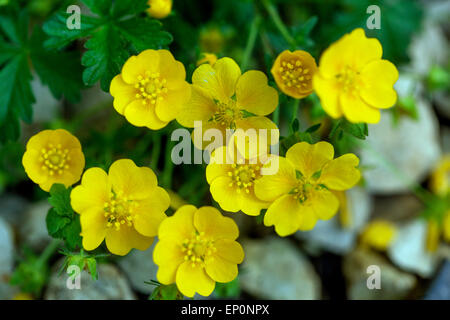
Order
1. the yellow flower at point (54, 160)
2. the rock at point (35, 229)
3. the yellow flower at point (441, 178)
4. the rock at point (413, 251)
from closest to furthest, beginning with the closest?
the yellow flower at point (54, 160) → the rock at point (35, 229) → the rock at point (413, 251) → the yellow flower at point (441, 178)

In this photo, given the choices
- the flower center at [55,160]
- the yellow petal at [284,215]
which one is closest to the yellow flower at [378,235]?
the yellow petal at [284,215]

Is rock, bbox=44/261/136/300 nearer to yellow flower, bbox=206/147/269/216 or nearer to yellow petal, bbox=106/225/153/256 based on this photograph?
yellow petal, bbox=106/225/153/256

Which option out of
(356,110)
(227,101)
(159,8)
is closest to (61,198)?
(227,101)

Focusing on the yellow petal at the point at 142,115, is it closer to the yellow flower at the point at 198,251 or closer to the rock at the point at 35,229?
the yellow flower at the point at 198,251

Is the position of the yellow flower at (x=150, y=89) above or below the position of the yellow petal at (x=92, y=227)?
above

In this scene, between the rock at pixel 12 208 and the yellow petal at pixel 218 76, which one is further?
the rock at pixel 12 208

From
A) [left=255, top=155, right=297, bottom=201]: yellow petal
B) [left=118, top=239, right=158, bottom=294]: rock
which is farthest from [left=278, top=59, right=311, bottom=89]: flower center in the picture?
[left=118, top=239, right=158, bottom=294]: rock
